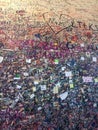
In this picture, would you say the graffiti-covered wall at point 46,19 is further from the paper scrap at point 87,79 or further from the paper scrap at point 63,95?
the paper scrap at point 63,95

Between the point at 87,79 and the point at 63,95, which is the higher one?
the point at 87,79


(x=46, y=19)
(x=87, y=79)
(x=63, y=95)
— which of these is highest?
(x=46, y=19)

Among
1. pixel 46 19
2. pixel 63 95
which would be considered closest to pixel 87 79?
pixel 63 95

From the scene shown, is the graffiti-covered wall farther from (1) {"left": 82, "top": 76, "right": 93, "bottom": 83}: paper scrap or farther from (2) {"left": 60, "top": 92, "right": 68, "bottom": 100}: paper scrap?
(2) {"left": 60, "top": 92, "right": 68, "bottom": 100}: paper scrap

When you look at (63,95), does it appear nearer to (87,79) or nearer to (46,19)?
(87,79)

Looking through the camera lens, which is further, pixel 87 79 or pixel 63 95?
pixel 87 79

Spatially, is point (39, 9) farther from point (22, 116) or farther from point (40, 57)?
point (22, 116)

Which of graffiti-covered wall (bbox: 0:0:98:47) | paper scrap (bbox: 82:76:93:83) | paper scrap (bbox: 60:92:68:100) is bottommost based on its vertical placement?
paper scrap (bbox: 60:92:68:100)

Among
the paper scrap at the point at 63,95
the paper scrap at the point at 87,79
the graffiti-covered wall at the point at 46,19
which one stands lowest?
the paper scrap at the point at 63,95

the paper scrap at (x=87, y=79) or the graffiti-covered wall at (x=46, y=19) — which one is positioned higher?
the graffiti-covered wall at (x=46, y=19)

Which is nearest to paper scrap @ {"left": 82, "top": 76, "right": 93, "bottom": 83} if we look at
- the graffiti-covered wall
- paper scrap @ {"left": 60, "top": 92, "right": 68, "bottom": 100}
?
paper scrap @ {"left": 60, "top": 92, "right": 68, "bottom": 100}

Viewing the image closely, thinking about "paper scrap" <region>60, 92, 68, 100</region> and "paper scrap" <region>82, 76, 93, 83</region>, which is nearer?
"paper scrap" <region>60, 92, 68, 100</region>

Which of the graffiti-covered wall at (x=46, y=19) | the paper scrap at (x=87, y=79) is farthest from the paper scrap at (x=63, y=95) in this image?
the graffiti-covered wall at (x=46, y=19)
